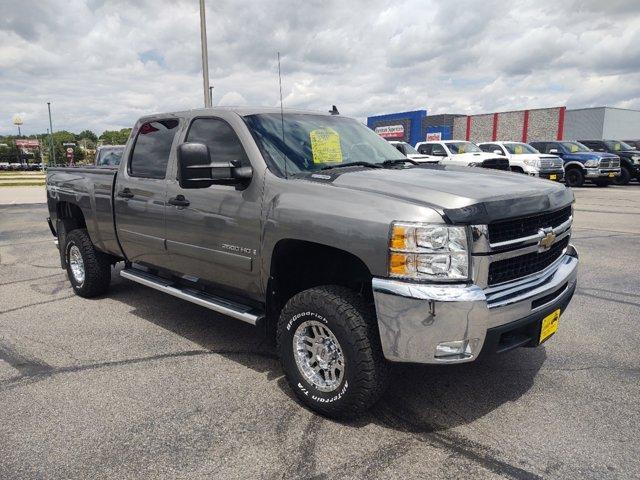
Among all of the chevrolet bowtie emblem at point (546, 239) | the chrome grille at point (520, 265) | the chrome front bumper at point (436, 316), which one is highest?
the chevrolet bowtie emblem at point (546, 239)

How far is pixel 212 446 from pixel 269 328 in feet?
3.32

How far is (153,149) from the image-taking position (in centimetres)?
468

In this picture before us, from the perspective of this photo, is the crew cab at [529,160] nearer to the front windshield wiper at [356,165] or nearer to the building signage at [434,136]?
the front windshield wiper at [356,165]

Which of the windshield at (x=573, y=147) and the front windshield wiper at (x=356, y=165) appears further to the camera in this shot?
the windshield at (x=573, y=147)

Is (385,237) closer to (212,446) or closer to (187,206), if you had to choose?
(212,446)

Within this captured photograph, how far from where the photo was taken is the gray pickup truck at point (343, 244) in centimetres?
270

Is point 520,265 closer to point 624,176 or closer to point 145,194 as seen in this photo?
point 145,194

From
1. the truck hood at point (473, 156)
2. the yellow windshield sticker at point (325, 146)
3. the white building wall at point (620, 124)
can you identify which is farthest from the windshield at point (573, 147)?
the white building wall at point (620, 124)

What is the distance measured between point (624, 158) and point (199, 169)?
76.6 ft

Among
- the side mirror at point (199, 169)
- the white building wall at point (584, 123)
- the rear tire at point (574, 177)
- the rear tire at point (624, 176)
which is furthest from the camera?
the white building wall at point (584, 123)

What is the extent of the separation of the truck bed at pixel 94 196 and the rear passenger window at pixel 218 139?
1296mm

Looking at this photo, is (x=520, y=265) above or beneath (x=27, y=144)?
beneath

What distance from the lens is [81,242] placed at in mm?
5660

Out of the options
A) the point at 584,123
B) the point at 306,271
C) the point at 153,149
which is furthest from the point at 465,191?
the point at 584,123
